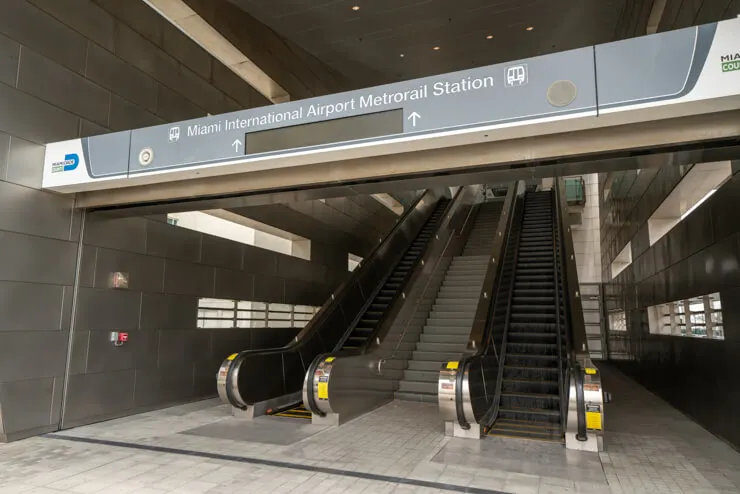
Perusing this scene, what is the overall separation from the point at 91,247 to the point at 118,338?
140 centimetres

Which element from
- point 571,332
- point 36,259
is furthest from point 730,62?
point 36,259

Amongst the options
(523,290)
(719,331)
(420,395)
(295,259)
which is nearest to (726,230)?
(719,331)

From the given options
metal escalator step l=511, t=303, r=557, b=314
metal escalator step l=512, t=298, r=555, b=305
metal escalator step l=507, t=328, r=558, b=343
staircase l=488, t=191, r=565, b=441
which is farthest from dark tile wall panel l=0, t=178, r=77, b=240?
metal escalator step l=512, t=298, r=555, b=305

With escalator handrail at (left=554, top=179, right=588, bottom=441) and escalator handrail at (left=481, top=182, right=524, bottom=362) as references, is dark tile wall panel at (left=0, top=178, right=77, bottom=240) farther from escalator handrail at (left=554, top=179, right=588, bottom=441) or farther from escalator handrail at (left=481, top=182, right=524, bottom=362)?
escalator handrail at (left=554, top=179, right=588, bottom=441)

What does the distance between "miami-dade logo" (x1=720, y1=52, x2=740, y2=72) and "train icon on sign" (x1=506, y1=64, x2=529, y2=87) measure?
134cm

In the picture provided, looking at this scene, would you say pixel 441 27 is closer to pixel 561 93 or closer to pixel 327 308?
pixel 327 308

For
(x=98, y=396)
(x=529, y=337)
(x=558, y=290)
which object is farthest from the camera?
(x=558, y=290)

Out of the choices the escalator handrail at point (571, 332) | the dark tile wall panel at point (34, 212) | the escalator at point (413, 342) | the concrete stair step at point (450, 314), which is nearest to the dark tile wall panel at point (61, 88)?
the dark tile wall panel at point (34, 212)

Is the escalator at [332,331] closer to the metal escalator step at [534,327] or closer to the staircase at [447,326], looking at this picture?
the staircase at [447,326]

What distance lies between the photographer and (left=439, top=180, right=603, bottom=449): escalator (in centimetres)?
589

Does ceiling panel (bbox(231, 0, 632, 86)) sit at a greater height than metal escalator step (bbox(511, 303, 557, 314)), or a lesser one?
greater

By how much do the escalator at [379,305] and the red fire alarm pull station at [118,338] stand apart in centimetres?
250

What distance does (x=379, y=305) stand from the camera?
10930 millimetres

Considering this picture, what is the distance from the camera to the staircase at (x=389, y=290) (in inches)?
387
